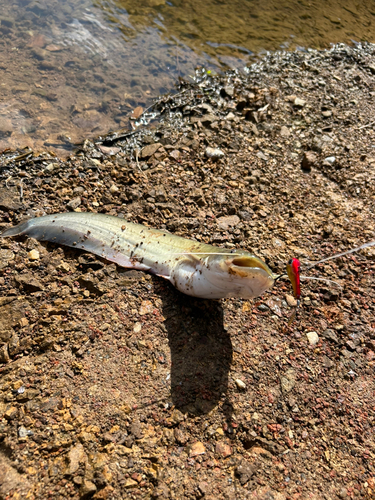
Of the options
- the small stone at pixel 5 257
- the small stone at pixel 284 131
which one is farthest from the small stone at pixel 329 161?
the small stone at pixel 5 257

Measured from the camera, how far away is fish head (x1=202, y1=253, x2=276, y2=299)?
2049 mm

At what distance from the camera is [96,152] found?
3.94m

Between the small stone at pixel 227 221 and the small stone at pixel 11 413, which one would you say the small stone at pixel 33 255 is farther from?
the small stone at pixel 227 221

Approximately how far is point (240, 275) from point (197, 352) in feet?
2.36

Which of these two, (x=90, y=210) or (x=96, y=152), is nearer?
(x=90, y=210)

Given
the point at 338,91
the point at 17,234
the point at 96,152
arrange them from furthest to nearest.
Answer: the point at 338,91 < the point at 96,152 < the point at 17,234

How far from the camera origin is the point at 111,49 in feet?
19.2

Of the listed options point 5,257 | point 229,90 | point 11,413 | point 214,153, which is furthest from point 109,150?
point 11,413

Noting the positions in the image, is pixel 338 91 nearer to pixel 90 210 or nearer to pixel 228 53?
pixel 228 53

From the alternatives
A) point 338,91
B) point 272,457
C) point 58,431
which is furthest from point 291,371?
point 338,91

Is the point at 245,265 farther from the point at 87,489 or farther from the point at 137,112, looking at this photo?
the point at 137,112

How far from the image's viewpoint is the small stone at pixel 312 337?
105 inches

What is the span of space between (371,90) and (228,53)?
2626 mm

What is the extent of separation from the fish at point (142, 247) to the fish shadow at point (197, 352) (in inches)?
6.7
